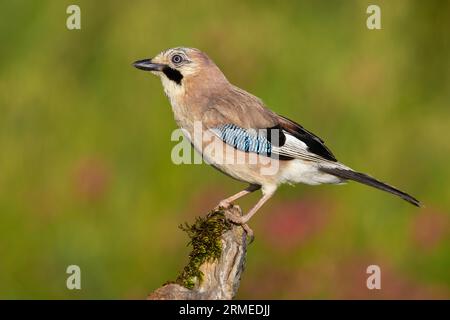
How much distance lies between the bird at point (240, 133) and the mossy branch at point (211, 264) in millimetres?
647

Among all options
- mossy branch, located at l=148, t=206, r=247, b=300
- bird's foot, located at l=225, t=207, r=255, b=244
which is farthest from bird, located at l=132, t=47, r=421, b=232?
mossy branch, located at l=148, t=206, r=247, b=300

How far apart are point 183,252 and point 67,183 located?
4.78ft

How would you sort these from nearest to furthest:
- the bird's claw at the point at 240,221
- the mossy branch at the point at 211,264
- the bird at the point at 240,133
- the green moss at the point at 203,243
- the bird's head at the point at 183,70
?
the mossy branch at the point at 211,264
the green moss at the point at 203,243
the bird's claw at the point at 240,221
the bird at the point at 240,133
the bird's head at the point at 183,70

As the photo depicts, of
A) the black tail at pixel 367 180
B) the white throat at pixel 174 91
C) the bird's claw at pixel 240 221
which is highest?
the white throat at pixel 174 91

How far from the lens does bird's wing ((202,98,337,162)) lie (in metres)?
8.22

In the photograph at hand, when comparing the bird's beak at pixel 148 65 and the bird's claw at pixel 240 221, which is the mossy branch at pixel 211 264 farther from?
the bird's beak at pixel 148 65

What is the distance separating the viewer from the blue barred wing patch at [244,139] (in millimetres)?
8195

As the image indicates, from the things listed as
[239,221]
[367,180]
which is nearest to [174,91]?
[239,221]

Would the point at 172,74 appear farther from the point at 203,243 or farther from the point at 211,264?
the point at 211,264

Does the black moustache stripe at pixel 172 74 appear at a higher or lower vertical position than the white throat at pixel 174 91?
higher

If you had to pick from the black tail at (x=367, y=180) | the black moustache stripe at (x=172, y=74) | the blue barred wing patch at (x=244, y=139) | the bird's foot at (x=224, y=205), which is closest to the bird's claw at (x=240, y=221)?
the bird's foot at (x=224, y=205)

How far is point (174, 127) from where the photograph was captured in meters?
10.8

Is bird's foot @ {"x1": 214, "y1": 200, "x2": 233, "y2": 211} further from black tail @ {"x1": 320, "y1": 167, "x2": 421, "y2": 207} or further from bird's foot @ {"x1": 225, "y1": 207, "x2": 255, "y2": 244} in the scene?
black tail @ {"x1": 320, "y1": 167, "x2": 421, "y2": 207}

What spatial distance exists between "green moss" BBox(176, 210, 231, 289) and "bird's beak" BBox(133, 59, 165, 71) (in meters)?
1.32
